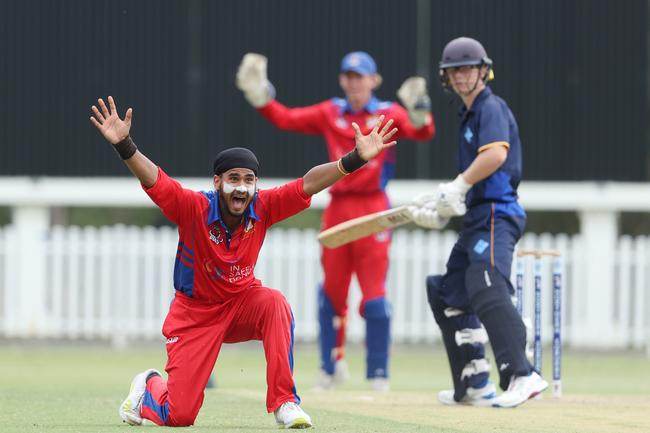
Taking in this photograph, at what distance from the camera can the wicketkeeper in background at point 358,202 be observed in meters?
9.93

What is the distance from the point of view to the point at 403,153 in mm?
14820

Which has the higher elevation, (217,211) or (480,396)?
(217,211)

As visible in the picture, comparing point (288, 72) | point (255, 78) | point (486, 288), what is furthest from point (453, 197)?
point (288, 72)

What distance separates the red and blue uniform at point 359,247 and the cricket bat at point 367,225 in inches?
55.3

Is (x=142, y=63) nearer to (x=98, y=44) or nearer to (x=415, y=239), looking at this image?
(x=98, y=44)

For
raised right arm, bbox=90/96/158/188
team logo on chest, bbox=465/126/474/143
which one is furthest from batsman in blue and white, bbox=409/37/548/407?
raised right arm, bbox=90/96/158/188

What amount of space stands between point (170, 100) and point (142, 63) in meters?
0.48

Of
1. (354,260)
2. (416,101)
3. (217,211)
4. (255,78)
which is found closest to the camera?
(217,211)

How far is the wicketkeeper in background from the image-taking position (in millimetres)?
9930

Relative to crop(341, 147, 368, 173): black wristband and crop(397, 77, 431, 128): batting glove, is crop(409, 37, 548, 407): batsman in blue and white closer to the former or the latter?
crop(341, 147, 368, 173): black wristband

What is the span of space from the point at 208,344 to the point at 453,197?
170 centimetres

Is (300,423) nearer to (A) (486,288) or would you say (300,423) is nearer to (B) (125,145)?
(B) (125,145)

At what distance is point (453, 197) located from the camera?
7793 millimetres

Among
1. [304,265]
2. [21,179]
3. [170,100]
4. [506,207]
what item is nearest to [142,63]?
[170,100]
